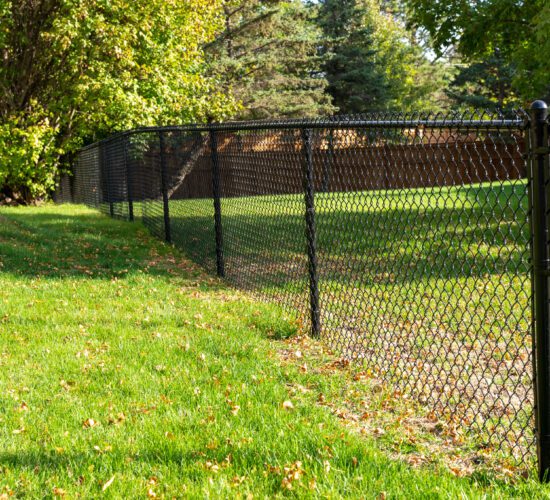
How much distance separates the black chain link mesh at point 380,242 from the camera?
388 cm

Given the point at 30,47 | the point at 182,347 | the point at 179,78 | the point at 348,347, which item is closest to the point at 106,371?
the point at 182,347

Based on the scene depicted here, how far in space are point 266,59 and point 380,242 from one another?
22451 millimetres

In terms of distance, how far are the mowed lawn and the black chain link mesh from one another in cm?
62

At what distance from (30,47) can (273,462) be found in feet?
56.4

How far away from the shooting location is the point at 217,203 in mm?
7953

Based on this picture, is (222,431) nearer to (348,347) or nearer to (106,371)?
(106,371)

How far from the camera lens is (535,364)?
10.1ft

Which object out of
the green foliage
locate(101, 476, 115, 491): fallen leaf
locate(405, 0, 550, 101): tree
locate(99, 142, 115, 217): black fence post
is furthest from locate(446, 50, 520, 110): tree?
locate(101, 476, 115, 491): fallen leaf

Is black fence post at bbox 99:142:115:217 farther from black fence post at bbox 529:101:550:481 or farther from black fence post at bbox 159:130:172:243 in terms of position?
black fence post at bbox 529:101:550:481

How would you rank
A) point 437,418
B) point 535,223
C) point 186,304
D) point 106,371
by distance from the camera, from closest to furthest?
point 535,223, point 437,418, point 106,371, point 186,304

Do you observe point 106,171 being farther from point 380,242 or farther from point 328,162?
point 328,162

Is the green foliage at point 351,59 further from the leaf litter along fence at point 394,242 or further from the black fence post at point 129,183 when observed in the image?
the leaf litter along fence at point 394,242

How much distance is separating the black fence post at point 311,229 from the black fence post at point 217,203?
8.58 feet

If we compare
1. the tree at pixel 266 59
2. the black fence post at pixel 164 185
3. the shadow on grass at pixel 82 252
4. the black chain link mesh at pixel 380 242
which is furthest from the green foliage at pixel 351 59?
the black fence post at pixel 164 185
